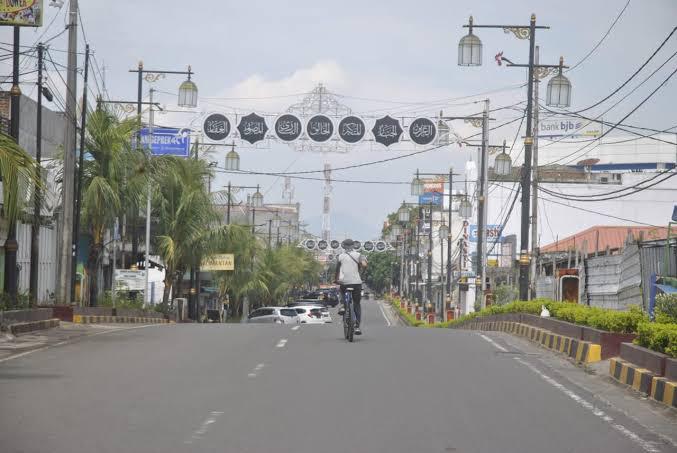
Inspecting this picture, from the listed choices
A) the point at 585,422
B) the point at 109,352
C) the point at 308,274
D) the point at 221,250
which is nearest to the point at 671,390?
the point at 585,422

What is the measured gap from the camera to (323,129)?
39.1 meters

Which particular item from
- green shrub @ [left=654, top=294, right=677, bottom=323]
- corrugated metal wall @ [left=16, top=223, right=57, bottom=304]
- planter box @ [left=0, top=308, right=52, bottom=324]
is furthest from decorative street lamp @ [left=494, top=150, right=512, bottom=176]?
green shrub @ [left=654, top=294, right=677, bottom=323]

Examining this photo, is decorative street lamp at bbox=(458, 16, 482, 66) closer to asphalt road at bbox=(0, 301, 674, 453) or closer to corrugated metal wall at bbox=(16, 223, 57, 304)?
asphalt road at bbox=(0, 301, 674, 453)

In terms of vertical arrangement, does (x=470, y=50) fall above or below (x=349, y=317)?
above

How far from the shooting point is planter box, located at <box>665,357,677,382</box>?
10711 mm

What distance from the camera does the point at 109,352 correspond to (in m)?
15.0

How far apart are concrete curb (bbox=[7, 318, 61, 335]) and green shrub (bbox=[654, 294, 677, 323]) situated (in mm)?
12248

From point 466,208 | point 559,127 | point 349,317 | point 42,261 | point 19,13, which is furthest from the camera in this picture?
point 559,127

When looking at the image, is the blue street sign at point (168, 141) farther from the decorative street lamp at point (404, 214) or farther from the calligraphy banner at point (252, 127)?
the decorative street lamp at point (404, 214)

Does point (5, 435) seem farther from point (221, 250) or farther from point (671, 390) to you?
point (221, 250)

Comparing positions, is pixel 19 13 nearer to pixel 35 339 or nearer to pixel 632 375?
pixel 35 339

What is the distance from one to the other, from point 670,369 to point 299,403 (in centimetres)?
436

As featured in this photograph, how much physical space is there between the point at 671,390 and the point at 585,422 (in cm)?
177

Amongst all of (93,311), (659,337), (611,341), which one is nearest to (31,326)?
(93,311)
